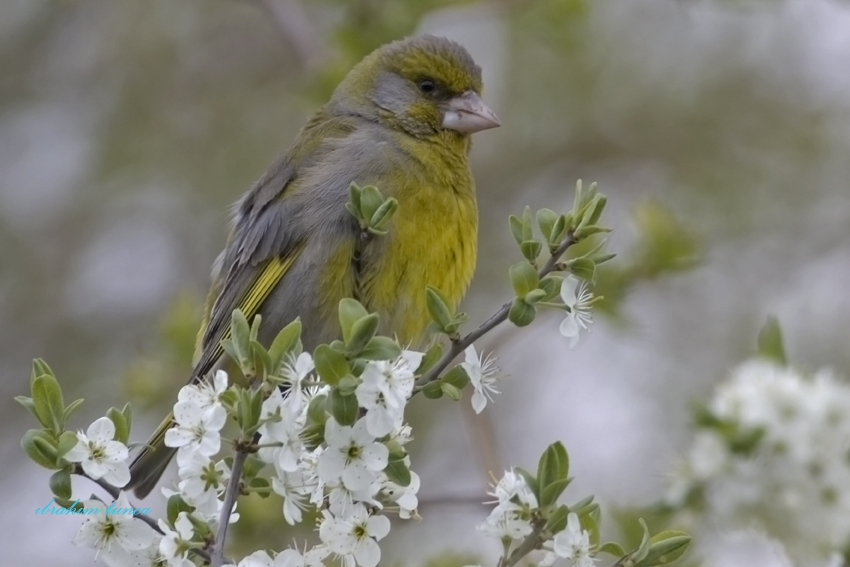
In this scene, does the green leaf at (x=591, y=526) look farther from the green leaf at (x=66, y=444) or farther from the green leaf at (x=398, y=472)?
the green leaf at (x=66, y=444)

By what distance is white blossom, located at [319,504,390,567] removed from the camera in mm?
2664

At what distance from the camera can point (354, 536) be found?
105 inches

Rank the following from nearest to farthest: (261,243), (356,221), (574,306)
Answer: (574,306), (356,221), (261,243)

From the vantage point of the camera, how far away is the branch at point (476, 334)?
8.51 ft

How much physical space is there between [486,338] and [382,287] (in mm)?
1854

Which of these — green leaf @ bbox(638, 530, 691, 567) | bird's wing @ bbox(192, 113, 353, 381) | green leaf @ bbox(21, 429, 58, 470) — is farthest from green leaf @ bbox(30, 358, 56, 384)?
bird's wing @ bbox(192, 113, 353, 381)

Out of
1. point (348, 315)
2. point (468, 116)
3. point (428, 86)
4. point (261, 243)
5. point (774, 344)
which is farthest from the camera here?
point (428, 86)

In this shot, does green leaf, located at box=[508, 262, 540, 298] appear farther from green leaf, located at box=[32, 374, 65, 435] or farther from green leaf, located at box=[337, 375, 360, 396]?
green leaf, located at box=[32, 374, 65, 435]

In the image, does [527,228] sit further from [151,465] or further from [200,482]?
[151,465]

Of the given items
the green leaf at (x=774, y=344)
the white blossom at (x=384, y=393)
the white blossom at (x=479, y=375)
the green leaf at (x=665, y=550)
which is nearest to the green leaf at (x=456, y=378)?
the white blossom at (x=479, y=375)

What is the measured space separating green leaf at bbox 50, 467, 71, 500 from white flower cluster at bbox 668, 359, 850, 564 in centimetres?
236

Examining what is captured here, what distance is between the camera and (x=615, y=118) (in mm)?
9109

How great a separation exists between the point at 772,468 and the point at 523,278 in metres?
1.91

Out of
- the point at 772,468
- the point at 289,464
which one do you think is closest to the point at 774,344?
the point at 772,468
